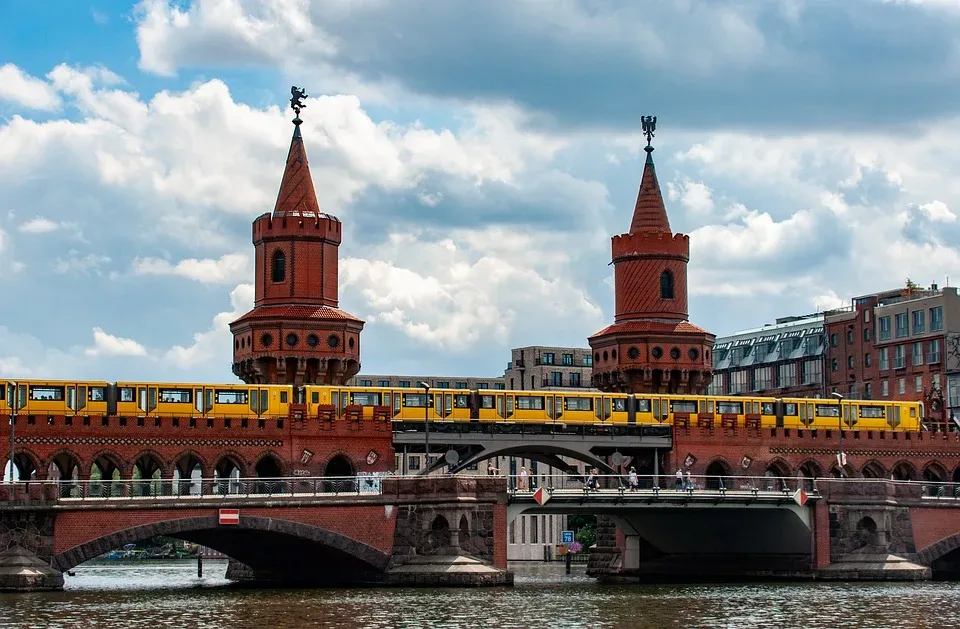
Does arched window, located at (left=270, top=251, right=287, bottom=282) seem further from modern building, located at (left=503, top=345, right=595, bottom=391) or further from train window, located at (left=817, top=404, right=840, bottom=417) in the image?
modern building, located at (left=503, top=345, right=595, bottom=391)

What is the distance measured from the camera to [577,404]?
115 metres

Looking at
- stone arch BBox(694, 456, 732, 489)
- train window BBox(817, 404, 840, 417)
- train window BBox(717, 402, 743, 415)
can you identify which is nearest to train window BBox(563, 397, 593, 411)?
stone arch BBox(694, 456, 732, 489)

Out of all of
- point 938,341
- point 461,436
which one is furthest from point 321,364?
point 938,341

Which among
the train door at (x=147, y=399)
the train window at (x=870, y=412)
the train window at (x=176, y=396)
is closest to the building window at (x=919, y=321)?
the train window at (x=870, y=412)

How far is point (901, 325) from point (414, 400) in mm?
66773

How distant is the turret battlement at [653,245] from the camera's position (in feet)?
431

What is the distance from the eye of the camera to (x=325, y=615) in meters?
71.6

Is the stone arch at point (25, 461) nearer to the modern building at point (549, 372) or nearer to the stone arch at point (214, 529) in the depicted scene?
the stone arch at point (214, 529)

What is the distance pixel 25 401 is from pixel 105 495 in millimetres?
16803

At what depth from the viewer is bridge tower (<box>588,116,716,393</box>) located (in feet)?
425

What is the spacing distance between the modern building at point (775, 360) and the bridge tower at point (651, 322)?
48.0 meters

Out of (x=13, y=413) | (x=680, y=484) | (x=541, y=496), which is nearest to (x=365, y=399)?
(x=680, y=484)

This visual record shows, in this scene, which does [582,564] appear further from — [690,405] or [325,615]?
[325,615]

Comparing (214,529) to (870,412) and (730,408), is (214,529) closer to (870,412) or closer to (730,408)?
(730,408)
